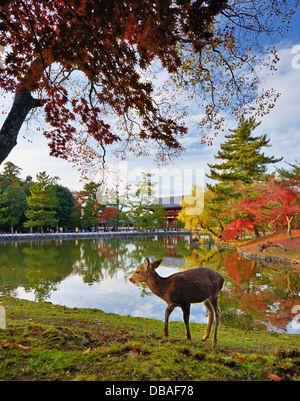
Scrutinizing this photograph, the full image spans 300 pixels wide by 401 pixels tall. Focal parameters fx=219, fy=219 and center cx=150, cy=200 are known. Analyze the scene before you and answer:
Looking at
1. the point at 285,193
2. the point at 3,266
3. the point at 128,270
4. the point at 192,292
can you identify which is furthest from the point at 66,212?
the point at 192,292

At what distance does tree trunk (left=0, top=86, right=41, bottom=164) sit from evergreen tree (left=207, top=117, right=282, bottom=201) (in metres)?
18.2

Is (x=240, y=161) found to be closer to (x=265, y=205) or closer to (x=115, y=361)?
(x=265, y=205)

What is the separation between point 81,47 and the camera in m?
2.96

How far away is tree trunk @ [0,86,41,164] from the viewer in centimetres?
300

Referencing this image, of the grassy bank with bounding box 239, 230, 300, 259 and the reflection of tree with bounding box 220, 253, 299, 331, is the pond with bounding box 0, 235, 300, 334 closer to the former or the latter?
the reflection of tree with bounding box 220, 253, 299, 331

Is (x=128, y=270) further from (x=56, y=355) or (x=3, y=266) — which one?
(x=56, y=355)

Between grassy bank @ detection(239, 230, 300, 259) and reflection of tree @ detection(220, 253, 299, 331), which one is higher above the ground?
grassy bank @ detection(239, 230, 300, 259)

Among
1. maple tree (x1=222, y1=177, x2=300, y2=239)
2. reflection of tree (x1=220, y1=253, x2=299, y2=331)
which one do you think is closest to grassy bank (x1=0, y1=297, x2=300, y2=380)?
reflection of tree (x1=220, y1=253, x2=299, y2=331)

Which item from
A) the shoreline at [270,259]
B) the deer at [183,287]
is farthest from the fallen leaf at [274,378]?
the shoreline at [270,259]

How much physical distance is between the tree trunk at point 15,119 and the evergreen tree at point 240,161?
18.2 m

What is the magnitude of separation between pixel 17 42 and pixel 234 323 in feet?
22.0

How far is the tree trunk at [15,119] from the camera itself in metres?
3.00

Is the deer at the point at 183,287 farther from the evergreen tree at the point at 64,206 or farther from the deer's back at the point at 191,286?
the evergreen tree at the point at 64,206
